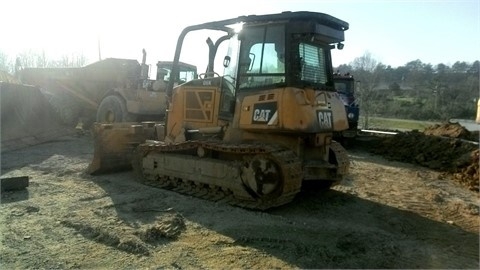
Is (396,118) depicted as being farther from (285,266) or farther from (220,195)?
(285,266)

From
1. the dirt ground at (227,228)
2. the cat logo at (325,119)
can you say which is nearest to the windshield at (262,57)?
the cat logo at (325,119)

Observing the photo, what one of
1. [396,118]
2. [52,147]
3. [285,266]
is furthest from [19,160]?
[396,118]

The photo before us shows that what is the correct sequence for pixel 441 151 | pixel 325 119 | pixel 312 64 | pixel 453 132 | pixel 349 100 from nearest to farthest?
1. pixel 325 119
2. pixel 312 64
3. pixel 441 151
4. pixel 453 132
5. pixel 349 100

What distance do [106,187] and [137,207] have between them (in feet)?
4.68

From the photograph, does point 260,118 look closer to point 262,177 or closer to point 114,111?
point 262,177

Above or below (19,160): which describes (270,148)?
above

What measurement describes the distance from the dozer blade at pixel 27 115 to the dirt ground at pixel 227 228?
17.3 feet

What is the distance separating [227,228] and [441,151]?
783 centimetres

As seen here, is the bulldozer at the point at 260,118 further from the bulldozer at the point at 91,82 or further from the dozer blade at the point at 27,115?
the bulldozer at the point at 91,82

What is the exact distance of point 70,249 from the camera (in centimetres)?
434

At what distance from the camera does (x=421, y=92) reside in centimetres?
2589

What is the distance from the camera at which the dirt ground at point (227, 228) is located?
4.19m

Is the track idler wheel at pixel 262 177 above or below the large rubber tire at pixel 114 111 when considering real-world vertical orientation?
below

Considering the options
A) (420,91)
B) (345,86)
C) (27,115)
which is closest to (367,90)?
(420,91)
